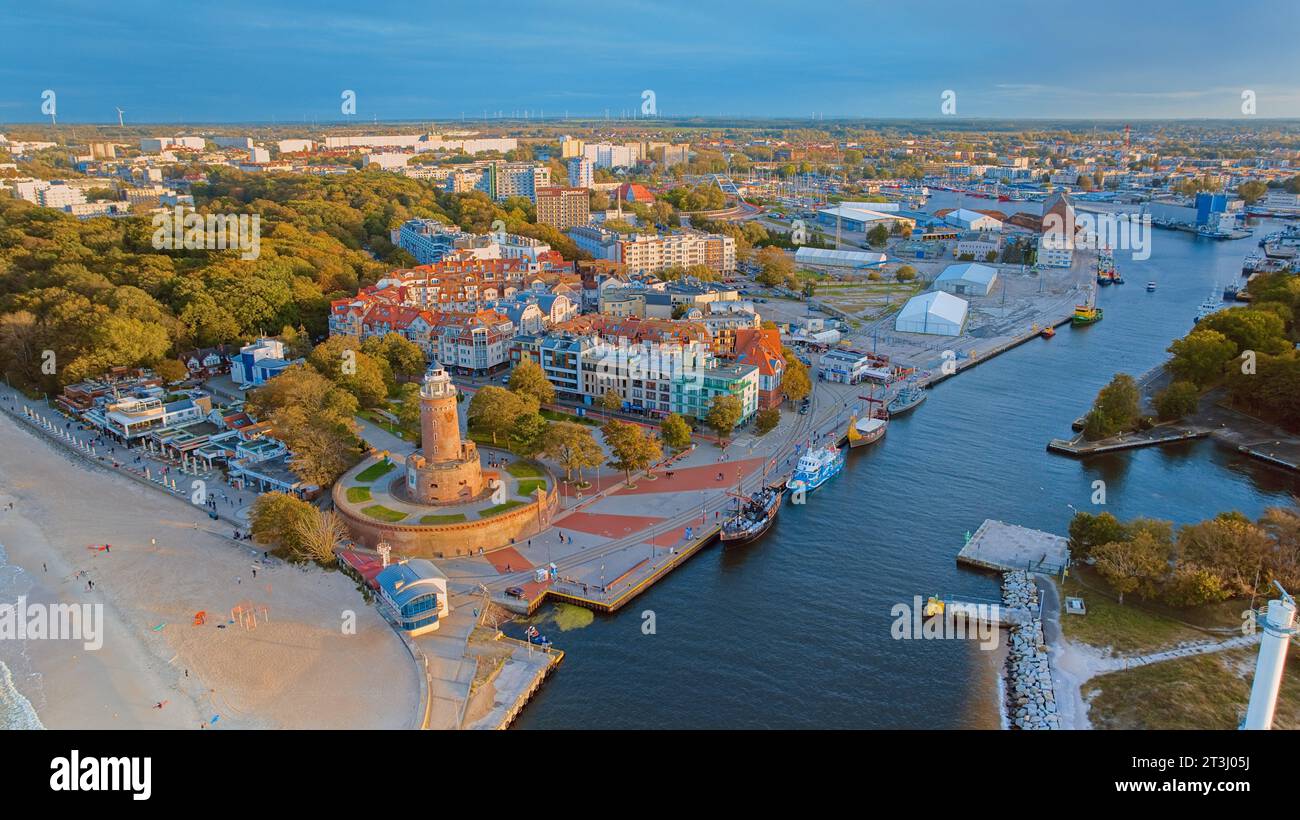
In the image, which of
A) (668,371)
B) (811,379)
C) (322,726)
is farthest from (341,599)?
(811,379)

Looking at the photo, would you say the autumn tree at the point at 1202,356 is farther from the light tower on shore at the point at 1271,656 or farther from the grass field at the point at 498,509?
the grass field at the point at 498,509

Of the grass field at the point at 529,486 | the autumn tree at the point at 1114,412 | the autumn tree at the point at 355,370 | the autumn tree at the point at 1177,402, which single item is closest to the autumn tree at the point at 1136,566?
the autumn tree at the point at 1114,412

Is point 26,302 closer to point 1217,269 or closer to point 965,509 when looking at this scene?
point 965,509

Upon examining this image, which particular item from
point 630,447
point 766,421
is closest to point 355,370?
point 630,447

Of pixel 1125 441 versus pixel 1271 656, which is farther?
pixel 1125 441
